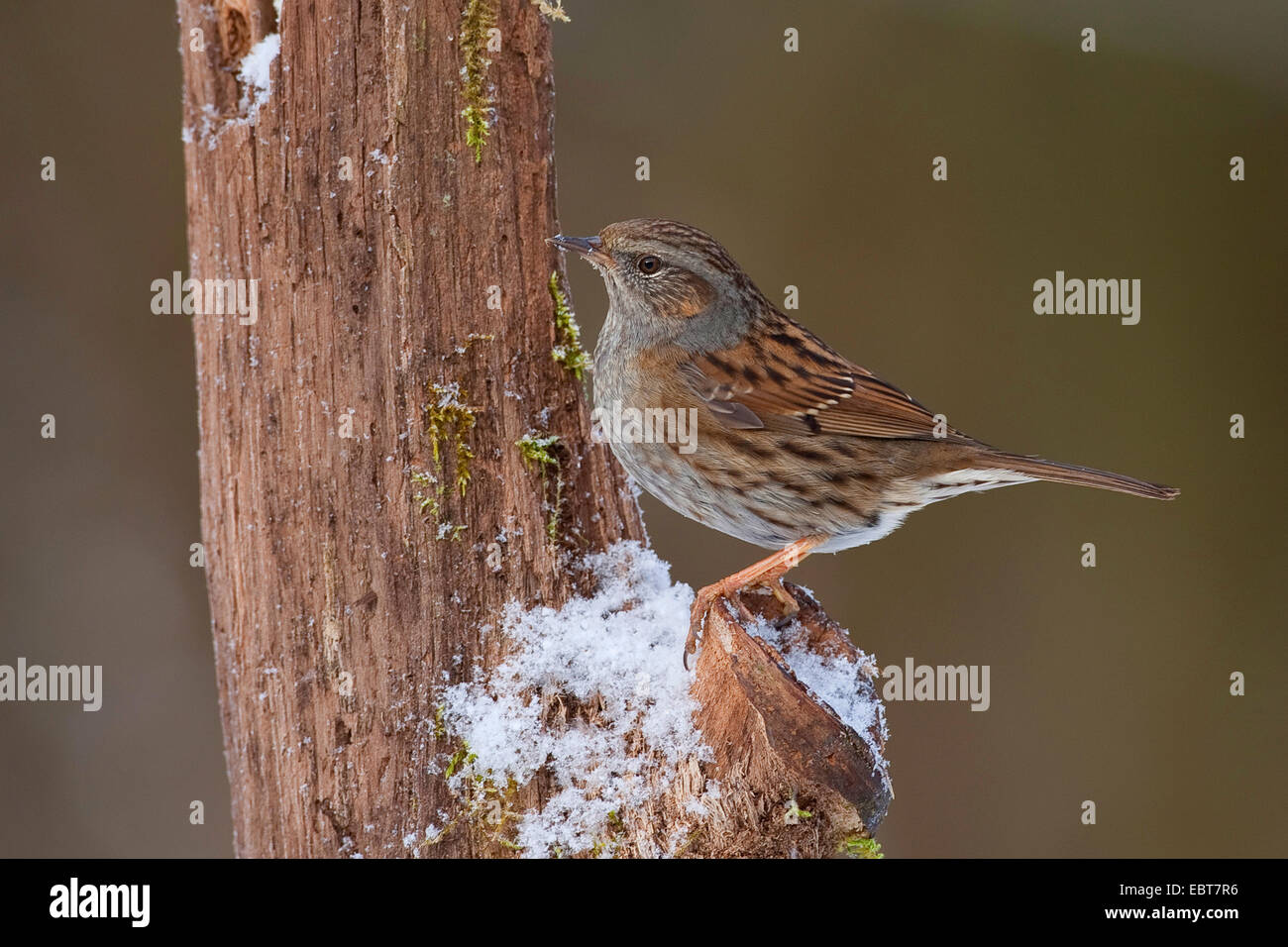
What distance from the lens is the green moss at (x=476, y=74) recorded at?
3.85 metres

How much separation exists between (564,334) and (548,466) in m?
0.51

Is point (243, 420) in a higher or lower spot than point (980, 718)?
higher

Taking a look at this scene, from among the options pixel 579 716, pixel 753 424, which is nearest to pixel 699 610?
pixel 579 716

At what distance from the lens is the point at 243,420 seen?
392cm

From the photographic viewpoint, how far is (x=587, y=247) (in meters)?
4.34

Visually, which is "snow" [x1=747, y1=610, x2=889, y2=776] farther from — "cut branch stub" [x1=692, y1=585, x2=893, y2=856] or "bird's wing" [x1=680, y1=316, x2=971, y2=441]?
"bird's wing" [x1=680, y1=316, x2=971, y2=441]

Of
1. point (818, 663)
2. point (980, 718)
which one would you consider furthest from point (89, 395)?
point (980, 718)

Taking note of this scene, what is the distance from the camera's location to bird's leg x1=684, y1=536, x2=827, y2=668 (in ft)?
12.3

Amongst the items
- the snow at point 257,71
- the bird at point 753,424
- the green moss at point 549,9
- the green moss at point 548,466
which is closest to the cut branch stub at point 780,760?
the bird at point 753,424

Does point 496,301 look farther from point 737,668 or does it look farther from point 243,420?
point 737,668

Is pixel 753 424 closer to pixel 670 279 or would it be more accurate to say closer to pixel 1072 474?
pixel 670 279

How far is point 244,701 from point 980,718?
5.21m

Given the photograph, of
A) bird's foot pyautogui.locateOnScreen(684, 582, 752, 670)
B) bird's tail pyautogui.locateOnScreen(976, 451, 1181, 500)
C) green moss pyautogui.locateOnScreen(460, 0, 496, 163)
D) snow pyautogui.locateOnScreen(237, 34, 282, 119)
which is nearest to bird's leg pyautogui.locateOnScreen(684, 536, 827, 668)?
bird's foot pyautogui.locateOnScreen(684, 582, 752, 670)

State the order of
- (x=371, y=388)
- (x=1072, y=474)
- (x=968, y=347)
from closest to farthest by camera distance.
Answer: (x=371, y=388)
(x=1072, y=474)
(x=968, y=347)
